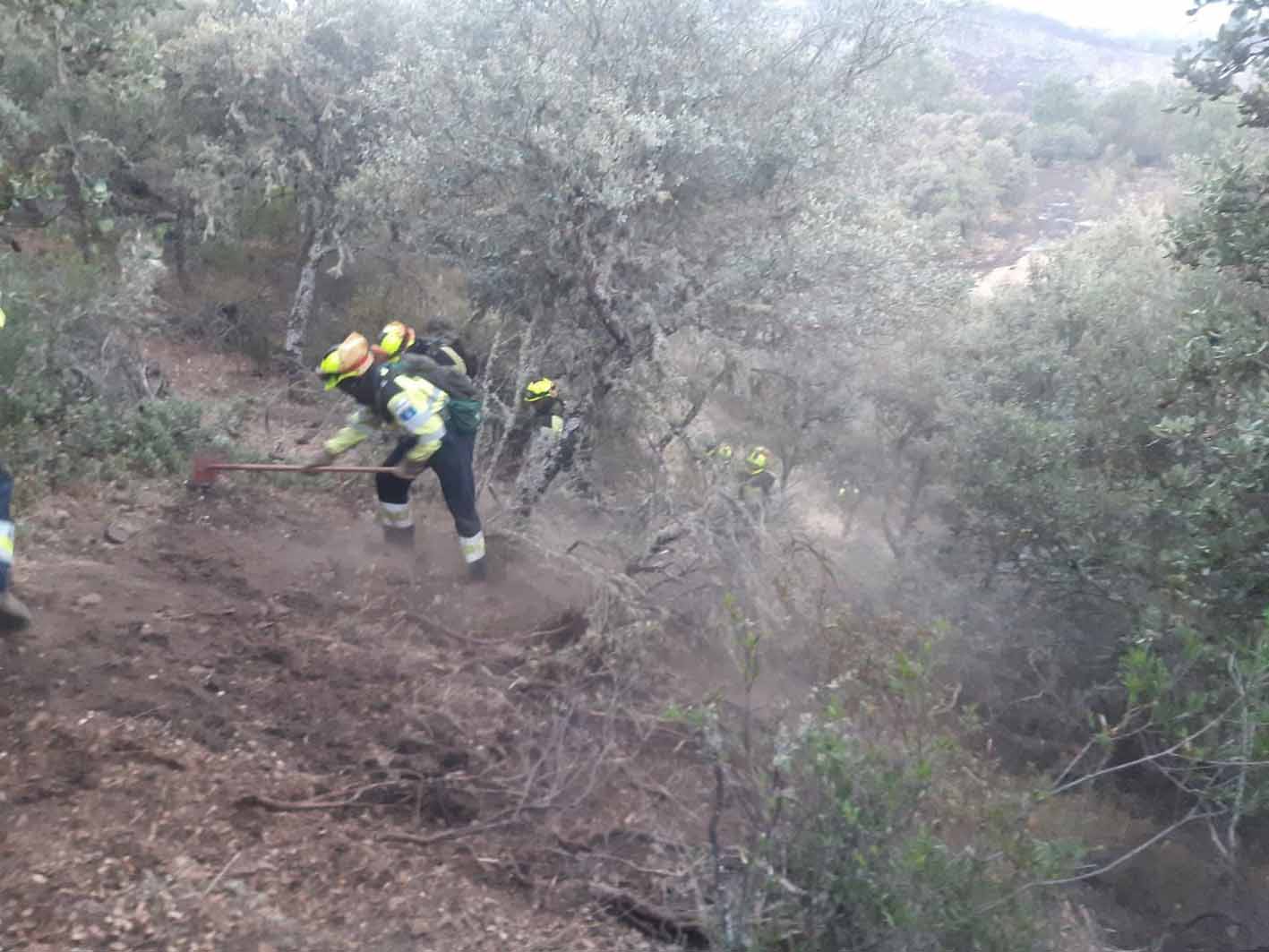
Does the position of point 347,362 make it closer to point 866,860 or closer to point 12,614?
point 12,614

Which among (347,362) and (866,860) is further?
(347,362)

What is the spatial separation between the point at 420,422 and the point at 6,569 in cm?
233

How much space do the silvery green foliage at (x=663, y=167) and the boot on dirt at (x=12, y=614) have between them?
455 centimetres

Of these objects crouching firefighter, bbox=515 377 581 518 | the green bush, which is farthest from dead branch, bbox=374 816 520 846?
crouching firefighter, bbox=515 377 581 518

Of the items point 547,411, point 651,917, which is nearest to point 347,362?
point 547,411

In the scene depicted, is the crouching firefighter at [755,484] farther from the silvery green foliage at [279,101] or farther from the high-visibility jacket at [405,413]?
the silvery green foliage at [279,101]

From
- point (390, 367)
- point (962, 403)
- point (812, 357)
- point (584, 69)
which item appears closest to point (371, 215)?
point (584, 69)

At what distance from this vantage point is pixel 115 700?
489cm

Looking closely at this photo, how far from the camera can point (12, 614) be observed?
5066 millimetres

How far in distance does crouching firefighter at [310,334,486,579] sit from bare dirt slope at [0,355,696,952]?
468mm

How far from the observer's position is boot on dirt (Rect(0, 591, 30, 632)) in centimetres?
501

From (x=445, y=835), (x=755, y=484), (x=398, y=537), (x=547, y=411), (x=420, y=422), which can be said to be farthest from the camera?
(x=755, y=484)

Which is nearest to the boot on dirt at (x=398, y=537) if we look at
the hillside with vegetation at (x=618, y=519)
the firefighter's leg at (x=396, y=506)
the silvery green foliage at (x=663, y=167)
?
the firefighter's leg at (x=396, y=506)

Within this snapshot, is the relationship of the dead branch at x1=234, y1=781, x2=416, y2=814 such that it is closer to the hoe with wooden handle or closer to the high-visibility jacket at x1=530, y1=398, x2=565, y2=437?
the hoe with wooden handle
